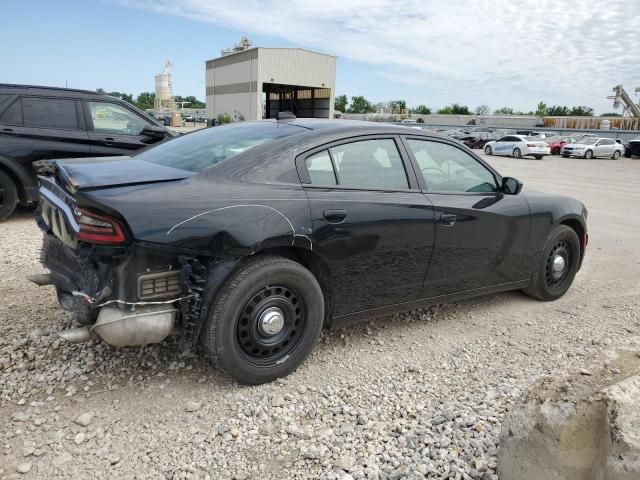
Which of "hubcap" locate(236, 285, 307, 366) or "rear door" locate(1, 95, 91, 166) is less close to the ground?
"rear door" locate(1, 95, 91, 166)

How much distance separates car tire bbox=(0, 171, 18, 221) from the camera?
670 centimetres

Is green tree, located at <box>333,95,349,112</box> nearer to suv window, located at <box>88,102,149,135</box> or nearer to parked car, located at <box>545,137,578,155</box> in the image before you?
parked car, located at <box>545,137,578,155</box>

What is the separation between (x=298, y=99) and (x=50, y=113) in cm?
5551

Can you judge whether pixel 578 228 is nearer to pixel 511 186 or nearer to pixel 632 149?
pixel 511 186

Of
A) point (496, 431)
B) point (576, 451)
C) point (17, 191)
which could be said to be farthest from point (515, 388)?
point (17, 191)

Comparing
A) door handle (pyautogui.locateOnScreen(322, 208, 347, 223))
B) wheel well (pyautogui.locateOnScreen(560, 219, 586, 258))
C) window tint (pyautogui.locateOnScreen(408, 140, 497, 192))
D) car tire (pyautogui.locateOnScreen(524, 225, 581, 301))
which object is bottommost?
car tire (pyautogui.locateOnScreen(524, 225, 581, 301))

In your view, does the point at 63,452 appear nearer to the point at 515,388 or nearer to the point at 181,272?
the point at 181,272

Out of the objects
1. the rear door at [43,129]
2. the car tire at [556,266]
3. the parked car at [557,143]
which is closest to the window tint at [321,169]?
the car tire at [556,266]

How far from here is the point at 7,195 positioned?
673 centimetres

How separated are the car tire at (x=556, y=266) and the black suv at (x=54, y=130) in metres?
5.27

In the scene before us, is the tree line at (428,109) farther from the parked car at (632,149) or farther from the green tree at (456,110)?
the parked car at (632,149)

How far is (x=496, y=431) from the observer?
8.91ft

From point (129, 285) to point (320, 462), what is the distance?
4.32 ft

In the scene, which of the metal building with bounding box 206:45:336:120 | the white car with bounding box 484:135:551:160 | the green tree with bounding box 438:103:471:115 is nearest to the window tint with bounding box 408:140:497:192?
the white car with bounding box 484:135:551:160
